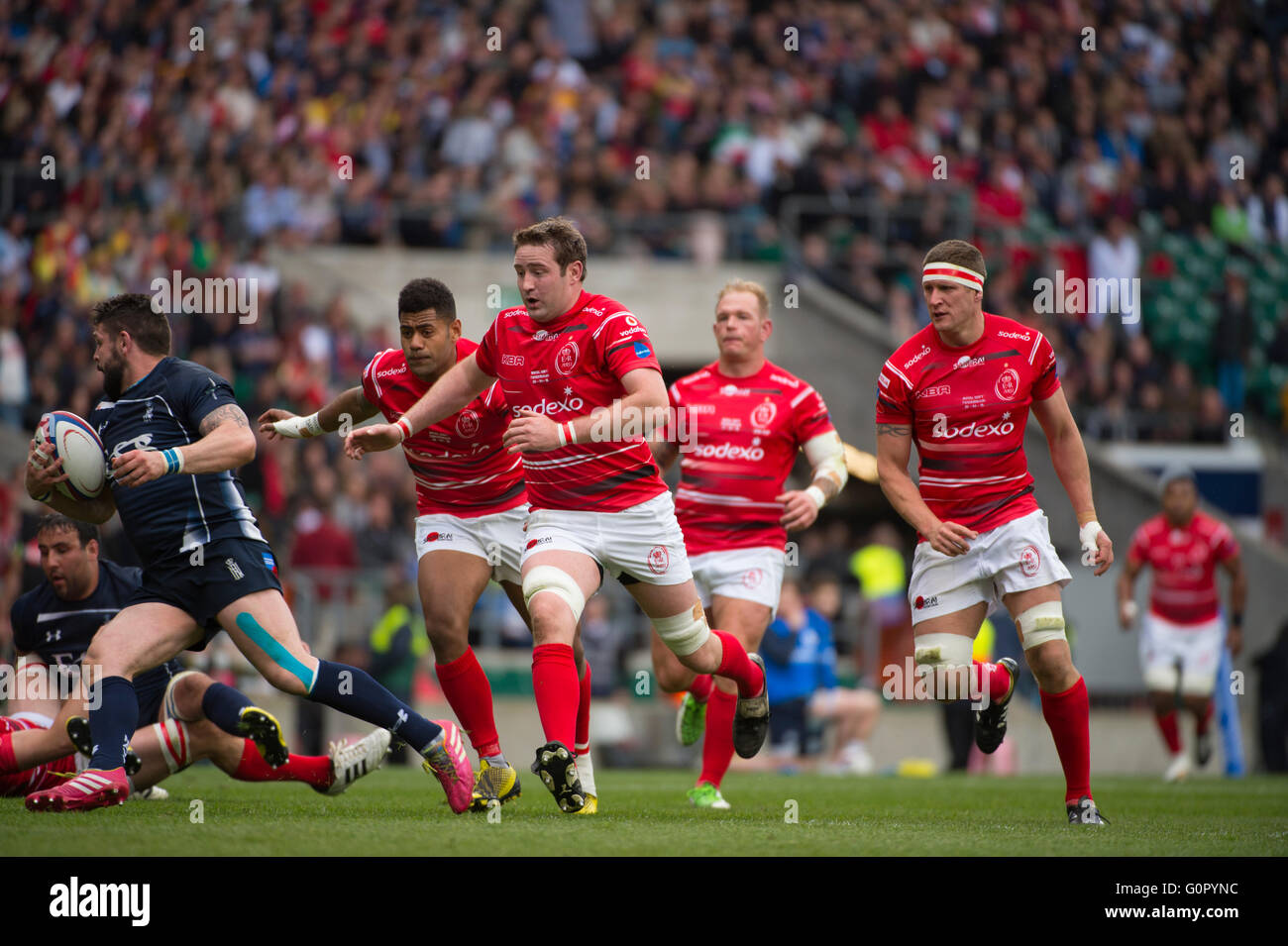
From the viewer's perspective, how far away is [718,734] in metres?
8.67

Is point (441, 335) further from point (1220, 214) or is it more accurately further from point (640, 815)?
point (1220, 214)

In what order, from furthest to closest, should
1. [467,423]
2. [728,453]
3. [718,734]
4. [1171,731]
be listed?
A: 1. [1171,731]
2. [728,453]
3. [718,734]
4. [467,423]

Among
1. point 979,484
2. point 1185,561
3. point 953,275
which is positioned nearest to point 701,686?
point 979,484

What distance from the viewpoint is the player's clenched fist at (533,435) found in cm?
645

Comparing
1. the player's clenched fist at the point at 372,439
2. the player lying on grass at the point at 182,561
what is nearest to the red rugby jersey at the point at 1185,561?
the player lying on grass at the point at 182,561

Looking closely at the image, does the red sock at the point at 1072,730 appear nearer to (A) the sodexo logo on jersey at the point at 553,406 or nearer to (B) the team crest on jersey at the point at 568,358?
(A) the sodexo logo on jersey at the point at 553,406

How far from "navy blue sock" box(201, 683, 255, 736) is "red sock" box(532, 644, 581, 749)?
1.57 metres

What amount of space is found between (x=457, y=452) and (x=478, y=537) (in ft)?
1.51

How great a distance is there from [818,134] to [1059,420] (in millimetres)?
15672

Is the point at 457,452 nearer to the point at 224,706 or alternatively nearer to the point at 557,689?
the point at 224,706

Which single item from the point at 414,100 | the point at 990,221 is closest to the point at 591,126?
the point at 414,100

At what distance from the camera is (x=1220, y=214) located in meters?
22.7

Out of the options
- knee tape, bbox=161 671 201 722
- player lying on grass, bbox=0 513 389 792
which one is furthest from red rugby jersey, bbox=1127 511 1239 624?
knee tape, bbox=161 671 201 722

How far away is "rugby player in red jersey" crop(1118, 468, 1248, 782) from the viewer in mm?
13789
